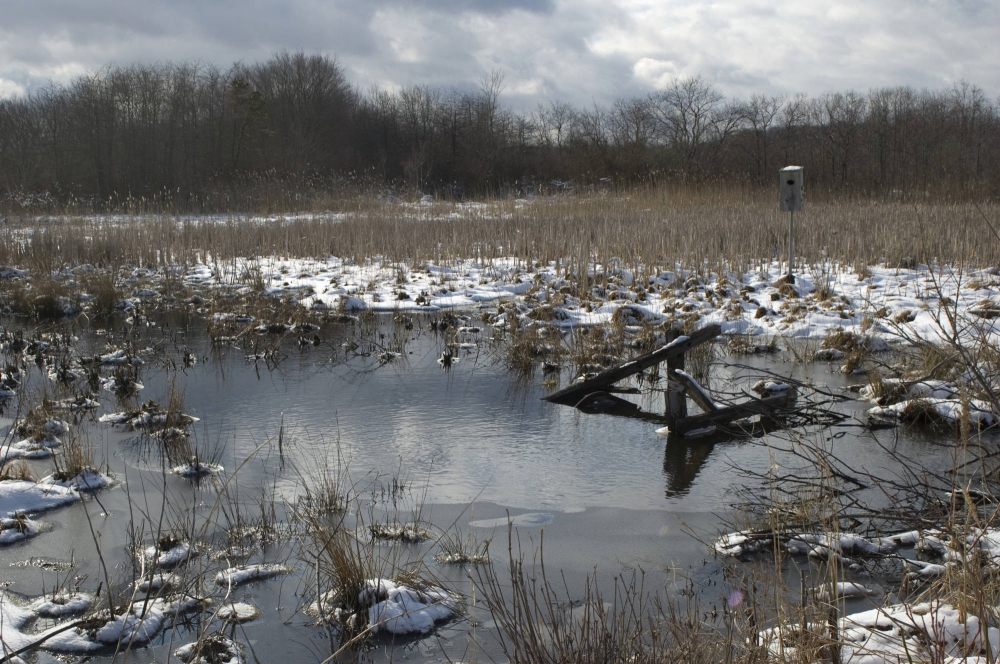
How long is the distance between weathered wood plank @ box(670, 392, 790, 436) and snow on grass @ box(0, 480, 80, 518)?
3.95m

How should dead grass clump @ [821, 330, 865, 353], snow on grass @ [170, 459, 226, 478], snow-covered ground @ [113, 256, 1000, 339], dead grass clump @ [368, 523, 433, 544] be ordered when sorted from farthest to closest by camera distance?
snow-covered ground @ [113, 256, 1000, 339] → dead grass clump @ [821, 330, 865, 353] → snow on grass @ [170, 459, 226, 478] → dead grass clump @ [368, 523, 433, 544]

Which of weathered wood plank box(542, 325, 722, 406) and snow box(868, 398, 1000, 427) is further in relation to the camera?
weathered wood plank box(542, 325, 722, 406)

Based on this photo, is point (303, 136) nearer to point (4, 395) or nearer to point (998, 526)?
point (4, 395)

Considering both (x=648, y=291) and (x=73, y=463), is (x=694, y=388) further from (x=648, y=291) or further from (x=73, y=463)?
(x=648, y=291)

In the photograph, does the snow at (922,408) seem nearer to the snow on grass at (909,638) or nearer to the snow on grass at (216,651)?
the snow on grass at (909,638)

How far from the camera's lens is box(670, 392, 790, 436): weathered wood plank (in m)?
5.75

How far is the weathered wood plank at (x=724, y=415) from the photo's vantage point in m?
5.75

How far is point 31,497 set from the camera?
4617 mm

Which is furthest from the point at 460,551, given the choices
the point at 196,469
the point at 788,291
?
the point at 788,291

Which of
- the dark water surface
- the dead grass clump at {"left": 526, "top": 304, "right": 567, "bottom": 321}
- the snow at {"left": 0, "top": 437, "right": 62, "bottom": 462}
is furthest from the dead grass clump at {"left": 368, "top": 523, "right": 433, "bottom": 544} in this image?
the dead grass clump at {"left": 526, "top": 304, "right": 567, "bottom": 321}

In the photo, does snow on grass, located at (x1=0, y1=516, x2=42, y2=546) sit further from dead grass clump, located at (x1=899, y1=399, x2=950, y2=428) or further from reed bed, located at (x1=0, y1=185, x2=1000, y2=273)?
reed bed, located at (x1=0, y1=185, x2=1000, y2=273)

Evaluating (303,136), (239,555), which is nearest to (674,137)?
(303,136)

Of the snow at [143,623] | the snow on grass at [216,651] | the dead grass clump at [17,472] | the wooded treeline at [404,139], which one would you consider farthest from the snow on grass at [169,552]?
the wooded treeline at [404,139]

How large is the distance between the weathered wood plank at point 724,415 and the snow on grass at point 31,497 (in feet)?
13.0
